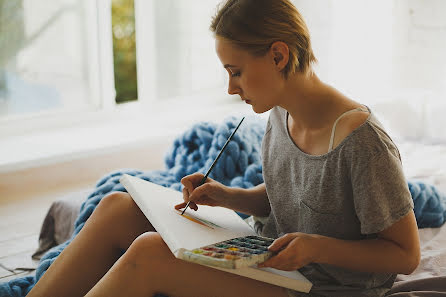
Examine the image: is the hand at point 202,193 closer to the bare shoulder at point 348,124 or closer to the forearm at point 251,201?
the forearm at point 251,201

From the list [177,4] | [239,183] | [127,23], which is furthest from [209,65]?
[239,183]

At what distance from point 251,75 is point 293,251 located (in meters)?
0.31

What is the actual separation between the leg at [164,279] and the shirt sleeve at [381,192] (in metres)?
0.19

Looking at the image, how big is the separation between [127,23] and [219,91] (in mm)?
869

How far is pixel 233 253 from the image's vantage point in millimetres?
991

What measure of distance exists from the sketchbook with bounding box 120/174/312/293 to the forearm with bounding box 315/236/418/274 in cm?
6

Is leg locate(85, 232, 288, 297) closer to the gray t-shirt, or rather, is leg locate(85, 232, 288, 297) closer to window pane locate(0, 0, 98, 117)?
the gray t-shirt

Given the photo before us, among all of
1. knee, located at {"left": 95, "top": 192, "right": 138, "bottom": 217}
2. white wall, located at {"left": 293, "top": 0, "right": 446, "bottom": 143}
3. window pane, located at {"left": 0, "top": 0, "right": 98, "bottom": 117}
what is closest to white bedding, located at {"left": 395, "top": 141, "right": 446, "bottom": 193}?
white wall, located at {"left": 293, "top": 0, "right": 446, "bottom": 143}

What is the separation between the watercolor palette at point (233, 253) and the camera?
0.94m

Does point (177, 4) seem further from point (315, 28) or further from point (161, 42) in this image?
point (315, 28)

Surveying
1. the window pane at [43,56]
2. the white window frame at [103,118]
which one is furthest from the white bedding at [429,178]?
the window pane at [43,56]

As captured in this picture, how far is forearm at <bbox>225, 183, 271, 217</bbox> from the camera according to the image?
1312 mm

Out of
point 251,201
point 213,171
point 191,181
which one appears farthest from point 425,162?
point 191,181

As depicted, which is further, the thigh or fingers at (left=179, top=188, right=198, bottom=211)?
fingers at (left=179, top=188, right=198, bottom=211)
